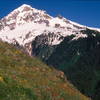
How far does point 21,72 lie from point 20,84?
432 centimetres

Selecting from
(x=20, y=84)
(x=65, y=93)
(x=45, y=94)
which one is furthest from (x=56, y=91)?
(x=20, y=84)

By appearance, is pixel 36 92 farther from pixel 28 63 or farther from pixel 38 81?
pixel 28 63

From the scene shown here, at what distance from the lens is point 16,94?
15.3m

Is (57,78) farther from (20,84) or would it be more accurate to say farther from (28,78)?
(20,84)

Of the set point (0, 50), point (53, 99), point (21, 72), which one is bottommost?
point (53, 99)

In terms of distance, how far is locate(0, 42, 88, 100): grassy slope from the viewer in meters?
15.9

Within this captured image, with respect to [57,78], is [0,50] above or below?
above

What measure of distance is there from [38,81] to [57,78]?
4.70 metres

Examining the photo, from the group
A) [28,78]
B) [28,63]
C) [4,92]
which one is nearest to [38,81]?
[28,78]

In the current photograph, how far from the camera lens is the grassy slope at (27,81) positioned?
1586cm

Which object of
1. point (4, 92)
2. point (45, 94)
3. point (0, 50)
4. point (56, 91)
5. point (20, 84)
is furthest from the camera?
point (0, 50)

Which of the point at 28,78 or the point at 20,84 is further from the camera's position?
the point at 28,78

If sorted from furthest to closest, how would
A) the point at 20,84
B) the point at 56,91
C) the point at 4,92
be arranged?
the point at 56,91, the point at 20,84, the point at 4,92

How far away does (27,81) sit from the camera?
64.3 ft
